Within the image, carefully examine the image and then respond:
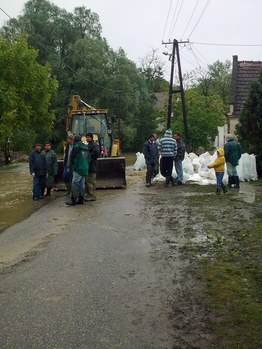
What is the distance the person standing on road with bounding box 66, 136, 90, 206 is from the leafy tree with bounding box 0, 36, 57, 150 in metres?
16.1

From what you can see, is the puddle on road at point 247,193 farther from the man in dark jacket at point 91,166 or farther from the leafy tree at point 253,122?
the man in dark jacket at point 91,166

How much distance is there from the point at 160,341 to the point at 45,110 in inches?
1181

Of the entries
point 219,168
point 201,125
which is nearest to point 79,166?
point 219,168

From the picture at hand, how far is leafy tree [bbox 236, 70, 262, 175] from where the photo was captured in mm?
15602

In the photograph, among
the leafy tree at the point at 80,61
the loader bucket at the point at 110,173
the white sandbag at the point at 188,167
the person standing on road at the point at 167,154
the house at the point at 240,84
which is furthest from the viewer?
the leafy tree at the point at 80,61

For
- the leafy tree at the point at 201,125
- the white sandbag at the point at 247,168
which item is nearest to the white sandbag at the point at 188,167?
the white sandbag at the point at 247,168

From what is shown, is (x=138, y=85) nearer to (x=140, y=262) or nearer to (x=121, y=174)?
(x=121, y=174)

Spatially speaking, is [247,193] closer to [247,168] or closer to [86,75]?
[247,168]

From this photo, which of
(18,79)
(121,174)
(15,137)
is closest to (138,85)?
(15,137)

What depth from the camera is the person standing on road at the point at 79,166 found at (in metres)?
11.5

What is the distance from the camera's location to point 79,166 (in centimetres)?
1152

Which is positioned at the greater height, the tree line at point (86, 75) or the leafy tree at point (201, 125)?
the tree line at point (86, 75)

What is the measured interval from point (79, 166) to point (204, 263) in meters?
5.62

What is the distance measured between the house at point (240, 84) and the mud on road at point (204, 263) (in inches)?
474
